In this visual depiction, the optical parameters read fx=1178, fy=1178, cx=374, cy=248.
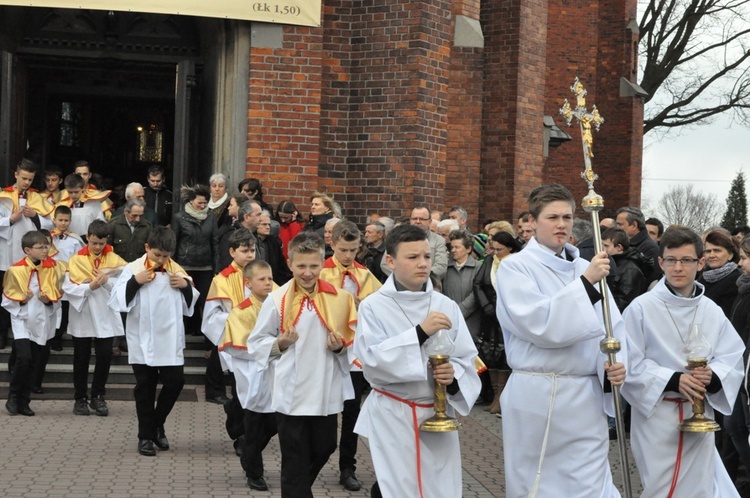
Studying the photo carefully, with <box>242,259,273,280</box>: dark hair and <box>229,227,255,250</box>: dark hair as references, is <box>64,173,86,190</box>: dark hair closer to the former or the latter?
<box>229,227,255,250</box>: dark hair

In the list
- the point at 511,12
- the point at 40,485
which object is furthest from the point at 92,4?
the point at 40,485

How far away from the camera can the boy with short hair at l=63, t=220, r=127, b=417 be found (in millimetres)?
11930

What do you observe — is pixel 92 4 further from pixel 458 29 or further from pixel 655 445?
pixel 655 445

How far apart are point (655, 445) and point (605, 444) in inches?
19.4

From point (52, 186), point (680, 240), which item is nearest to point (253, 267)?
point (680, 240)

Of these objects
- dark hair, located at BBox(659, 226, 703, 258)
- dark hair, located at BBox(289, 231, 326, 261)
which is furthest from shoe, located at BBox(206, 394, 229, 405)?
dark hair, located at BBox(659, 226, 703, 258)

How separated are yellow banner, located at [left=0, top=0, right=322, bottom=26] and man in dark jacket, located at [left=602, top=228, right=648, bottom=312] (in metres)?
5.79

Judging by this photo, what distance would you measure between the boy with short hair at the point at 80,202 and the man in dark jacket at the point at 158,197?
2.40ft

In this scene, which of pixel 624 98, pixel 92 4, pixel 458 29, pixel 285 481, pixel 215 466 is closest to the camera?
pixel 285 481

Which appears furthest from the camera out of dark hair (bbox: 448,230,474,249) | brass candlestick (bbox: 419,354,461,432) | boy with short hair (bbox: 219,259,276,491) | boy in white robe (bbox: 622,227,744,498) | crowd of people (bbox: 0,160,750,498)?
dark hair (bbox: 448,230,474,249)

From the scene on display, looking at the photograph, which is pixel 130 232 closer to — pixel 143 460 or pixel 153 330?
pixel 153 330

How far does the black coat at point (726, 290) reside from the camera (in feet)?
31.4

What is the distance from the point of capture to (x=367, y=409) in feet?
21.3

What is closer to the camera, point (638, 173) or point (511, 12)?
point (511, 12)
